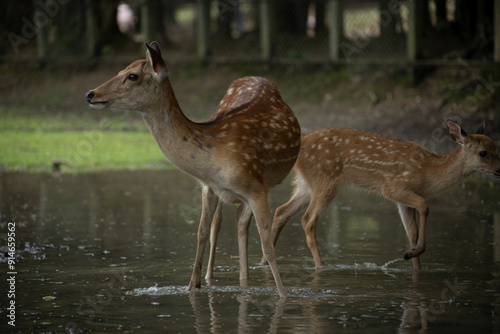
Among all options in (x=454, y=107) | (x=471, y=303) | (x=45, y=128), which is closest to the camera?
(x=471, y=303)

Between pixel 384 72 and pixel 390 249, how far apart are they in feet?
31.4

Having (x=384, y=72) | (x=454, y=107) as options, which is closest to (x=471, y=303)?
(x=454, y=107)

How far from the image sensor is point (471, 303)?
651 centimetres

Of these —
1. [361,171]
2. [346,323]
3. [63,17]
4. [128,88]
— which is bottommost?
[346,323]

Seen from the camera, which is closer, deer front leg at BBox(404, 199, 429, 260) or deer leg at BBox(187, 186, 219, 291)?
deer leg at BBox(187, 186, 219, 291)

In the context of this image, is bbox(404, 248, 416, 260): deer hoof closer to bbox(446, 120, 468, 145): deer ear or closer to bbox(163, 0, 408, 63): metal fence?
bbox(446, 120, 468, 145): deer ear

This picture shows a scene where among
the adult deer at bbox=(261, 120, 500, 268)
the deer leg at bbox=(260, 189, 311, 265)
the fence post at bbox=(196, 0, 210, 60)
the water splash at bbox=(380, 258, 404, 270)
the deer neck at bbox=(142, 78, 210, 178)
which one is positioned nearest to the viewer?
the deer neck at bbox=(142, 78, 210, 178)

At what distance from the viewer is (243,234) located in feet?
24.8

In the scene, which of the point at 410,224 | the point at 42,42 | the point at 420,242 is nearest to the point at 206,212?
the point at 420,242

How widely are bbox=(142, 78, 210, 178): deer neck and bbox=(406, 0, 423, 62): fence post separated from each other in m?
11.0

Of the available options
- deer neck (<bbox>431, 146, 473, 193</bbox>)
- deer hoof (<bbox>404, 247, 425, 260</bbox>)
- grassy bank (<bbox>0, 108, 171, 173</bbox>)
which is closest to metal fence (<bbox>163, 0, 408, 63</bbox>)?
grassy bank (<bbox>0, 108, 171, 173</bbox>)

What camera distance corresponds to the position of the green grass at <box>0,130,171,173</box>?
44.8ft

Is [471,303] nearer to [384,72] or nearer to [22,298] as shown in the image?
[22,298]

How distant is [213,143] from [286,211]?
6.25 feet
